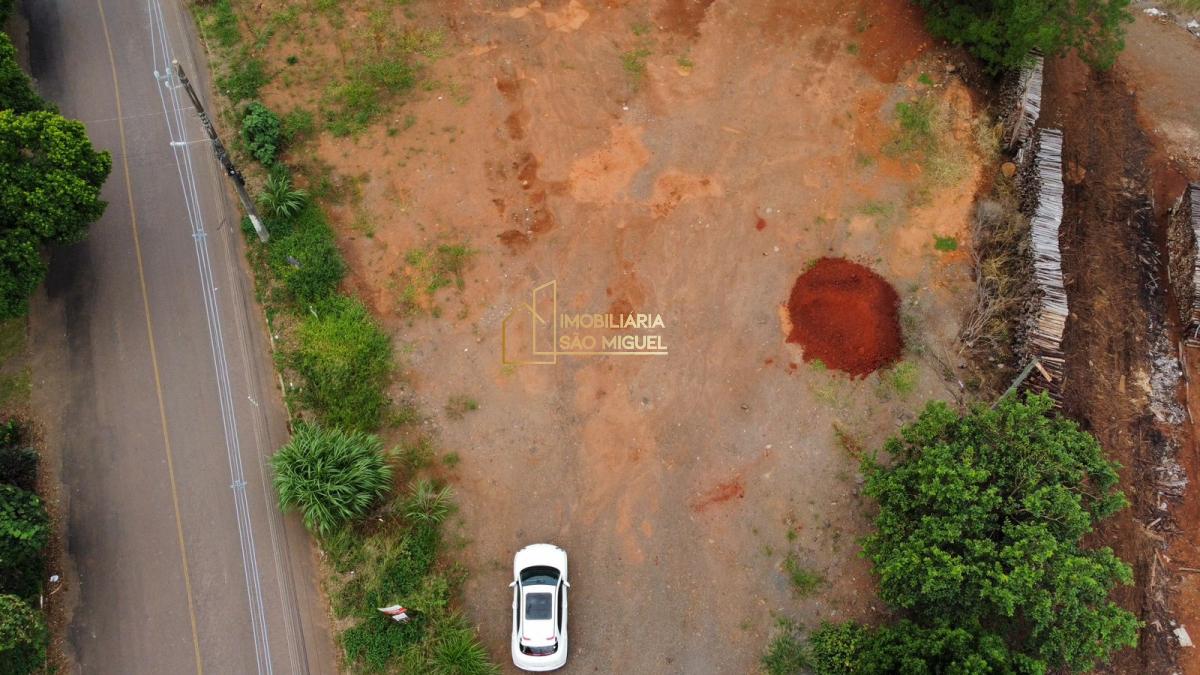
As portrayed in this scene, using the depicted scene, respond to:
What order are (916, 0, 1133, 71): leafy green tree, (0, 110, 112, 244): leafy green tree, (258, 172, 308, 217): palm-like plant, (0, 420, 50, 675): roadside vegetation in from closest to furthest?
(0, 420, 50, 675): roadside vegetation → (0, 110, 112, 244): leafy green tree → (258, 172, 308, 217): palm-like plant → (916, 0, 1133, 71): leafy green tree

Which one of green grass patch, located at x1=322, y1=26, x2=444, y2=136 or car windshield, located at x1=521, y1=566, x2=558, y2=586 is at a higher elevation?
green grass patch, located at x1=322, y1=26, x2=444, y2=136

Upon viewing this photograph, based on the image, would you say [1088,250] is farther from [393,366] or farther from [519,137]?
[393,366]

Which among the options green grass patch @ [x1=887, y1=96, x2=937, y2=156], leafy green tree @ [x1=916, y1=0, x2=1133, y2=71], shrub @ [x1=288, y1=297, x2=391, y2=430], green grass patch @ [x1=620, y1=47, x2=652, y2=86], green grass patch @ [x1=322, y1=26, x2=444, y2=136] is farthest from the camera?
green grass patch @ [x1=620, y1=47, x2=652, y2=86]

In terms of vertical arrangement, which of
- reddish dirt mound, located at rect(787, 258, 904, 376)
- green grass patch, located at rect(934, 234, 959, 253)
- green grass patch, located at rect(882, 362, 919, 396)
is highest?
green grass patch, located at rect(934, 234, 959, 253)

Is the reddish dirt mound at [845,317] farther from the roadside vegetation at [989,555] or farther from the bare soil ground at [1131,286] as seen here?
the bare soil ground at [1131,286]

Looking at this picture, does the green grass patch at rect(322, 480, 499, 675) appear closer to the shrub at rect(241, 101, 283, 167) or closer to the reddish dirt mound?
the reddish dirt mound

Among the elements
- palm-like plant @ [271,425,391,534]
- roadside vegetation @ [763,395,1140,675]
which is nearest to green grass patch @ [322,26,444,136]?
palm-like plant @ [271,425,391,534]

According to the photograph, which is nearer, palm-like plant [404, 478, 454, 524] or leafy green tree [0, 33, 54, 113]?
palm-like plant [404, 478, 454, 524]
